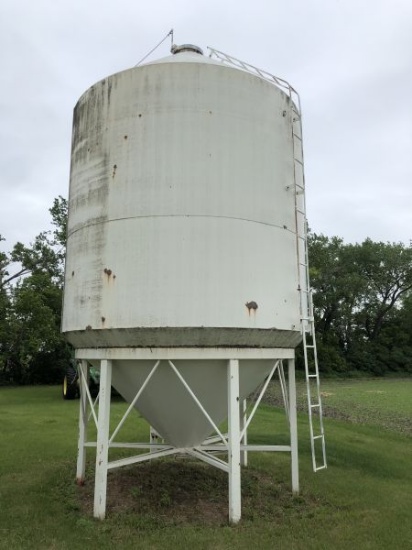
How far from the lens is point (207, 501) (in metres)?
8.73

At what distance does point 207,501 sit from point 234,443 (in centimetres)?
191

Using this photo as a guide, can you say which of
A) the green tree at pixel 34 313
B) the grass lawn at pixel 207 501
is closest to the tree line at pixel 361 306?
the green tree at pixel 34 313

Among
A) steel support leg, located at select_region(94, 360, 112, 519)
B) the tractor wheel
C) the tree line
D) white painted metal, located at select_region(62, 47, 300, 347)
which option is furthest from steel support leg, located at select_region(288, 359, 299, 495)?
the tree line

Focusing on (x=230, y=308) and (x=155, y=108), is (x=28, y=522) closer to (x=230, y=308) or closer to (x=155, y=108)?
(x=230, y=308)

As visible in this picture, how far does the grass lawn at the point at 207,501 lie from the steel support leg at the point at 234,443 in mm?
294

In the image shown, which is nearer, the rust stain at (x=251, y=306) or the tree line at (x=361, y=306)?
the rust stain at (x=251, y=306)

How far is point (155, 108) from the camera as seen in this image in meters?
8.13

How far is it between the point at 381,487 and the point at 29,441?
9.68 m

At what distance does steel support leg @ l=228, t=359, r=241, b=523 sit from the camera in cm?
748

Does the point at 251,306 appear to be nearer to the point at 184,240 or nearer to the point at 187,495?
the point at 184,240

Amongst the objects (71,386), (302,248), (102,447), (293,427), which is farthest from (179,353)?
(71,386)

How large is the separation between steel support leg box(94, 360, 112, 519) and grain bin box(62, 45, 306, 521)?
44 millimetres

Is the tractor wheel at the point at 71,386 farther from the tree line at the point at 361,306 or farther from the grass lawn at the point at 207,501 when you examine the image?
the tree line at the point at 361,306

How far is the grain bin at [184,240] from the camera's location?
757 centimetres
